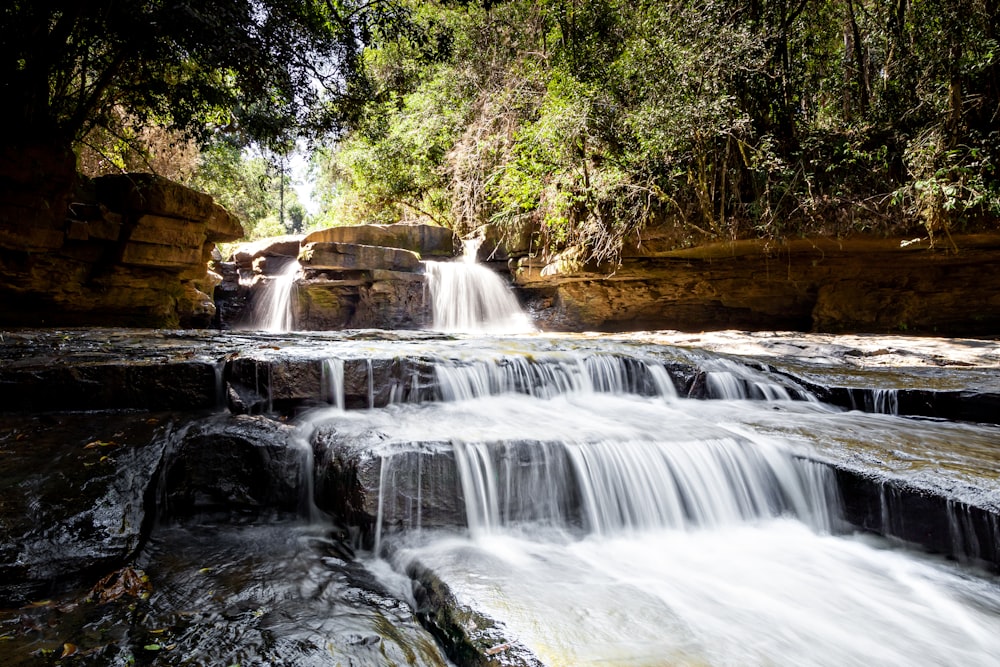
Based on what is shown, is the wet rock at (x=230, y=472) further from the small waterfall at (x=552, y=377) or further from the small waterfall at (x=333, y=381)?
the small waterfall at (x=552, y=377)

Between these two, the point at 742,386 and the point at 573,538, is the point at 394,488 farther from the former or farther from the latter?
the point at 742,386

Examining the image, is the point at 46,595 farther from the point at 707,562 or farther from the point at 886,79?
the point at 886,79

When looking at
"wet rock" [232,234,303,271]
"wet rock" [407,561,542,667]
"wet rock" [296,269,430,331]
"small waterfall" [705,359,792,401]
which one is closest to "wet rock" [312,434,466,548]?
"wet rock" [407,561,542,667]

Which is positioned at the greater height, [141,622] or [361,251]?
[361,251]

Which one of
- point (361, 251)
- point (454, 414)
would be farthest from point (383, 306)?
point (454, 414)

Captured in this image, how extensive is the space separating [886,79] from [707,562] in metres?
8.96

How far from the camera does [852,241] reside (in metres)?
8.19

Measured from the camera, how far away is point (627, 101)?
9.06 metres

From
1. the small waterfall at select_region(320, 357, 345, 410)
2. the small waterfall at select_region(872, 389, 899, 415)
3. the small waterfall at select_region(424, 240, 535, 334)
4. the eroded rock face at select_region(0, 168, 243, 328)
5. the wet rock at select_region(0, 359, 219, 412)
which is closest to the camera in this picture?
the wet rock at select_region(0, 359, 219, 412)

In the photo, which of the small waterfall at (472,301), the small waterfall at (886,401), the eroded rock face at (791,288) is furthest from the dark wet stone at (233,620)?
the small waterfall at (472,301)

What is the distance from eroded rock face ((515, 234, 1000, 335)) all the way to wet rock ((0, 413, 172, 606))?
8.69 meters

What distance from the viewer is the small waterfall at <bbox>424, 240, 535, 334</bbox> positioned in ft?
39.0

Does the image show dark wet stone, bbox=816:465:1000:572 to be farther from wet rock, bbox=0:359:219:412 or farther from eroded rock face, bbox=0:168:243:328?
eroded rock face, bbox=0:168:243:328

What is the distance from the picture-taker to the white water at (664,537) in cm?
219
